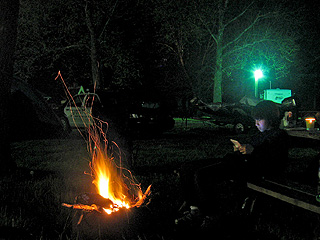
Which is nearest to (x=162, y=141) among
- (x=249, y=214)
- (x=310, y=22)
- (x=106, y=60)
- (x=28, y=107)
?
(x=28, y=107)

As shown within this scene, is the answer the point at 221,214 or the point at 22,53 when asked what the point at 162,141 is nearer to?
the point at 221,214

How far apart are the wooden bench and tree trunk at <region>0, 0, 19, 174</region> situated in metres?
4.54

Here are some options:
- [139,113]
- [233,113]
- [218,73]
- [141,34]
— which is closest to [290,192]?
[139,113]

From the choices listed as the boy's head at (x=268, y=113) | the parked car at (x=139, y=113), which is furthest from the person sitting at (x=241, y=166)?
the parked car at (x=139, y=113)

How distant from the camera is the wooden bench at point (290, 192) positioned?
2986 millimetres

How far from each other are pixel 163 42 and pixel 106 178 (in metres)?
23.2

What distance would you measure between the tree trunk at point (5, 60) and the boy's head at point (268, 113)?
4497 mm

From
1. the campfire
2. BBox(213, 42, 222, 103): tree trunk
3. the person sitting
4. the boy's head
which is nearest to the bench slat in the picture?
the person sitting

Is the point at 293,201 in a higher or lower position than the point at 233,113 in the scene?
lower

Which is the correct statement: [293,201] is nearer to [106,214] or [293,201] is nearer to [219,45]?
[106,214]

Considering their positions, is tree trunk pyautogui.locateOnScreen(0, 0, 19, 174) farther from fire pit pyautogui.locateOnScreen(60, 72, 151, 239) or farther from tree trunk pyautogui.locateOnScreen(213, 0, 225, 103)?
tree trunk pyautogui.locateOnScreen(213, 0, 225, 103)

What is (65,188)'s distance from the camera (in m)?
5.17

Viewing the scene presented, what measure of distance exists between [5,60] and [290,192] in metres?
5.22

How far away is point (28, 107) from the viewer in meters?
12.9
